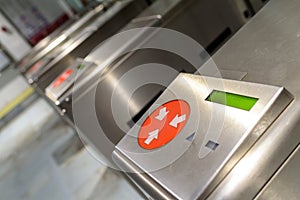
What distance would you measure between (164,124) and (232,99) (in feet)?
0.44

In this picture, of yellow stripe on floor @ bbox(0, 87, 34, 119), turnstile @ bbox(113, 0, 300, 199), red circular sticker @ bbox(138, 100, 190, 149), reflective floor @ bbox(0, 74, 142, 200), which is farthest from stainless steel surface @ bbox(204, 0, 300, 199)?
yellow stripe on floor @ bbox(0, 87, 34, 119)

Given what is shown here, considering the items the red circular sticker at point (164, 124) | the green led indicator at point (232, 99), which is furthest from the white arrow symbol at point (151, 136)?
the green led indicator at point (232, 99)

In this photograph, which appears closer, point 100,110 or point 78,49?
point 100,110

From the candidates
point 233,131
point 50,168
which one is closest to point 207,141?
point 233,131

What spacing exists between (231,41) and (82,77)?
591 mm

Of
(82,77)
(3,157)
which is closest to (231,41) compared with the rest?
(82,77)

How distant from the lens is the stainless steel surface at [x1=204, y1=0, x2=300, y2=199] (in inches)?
17.2

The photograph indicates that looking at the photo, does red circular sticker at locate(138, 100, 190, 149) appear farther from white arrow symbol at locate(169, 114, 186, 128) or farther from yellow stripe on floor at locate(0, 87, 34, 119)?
yellow stripe on floor at locate(0, 87, 34, 119)

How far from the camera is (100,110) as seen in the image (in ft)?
3.46

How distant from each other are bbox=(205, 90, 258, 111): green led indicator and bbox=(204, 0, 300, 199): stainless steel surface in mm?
49

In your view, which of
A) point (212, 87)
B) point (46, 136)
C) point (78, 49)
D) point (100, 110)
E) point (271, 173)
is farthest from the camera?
point (46, 136)

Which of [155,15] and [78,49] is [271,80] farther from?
[78,49]

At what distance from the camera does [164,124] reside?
0.57 m

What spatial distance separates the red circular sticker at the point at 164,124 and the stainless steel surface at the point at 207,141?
0.04ft
